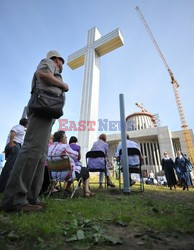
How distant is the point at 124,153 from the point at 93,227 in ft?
8.40

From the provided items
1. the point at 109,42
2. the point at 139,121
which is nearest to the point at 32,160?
the point at 109,42

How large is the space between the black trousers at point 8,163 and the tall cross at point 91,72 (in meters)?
7.23

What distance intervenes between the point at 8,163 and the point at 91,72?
1042 cm

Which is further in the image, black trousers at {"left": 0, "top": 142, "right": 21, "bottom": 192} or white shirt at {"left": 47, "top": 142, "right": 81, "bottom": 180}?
black trousers at {"left": 0, "top": 142, "right": 21, "bottom": 192}

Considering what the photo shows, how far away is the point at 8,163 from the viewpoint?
132 inches

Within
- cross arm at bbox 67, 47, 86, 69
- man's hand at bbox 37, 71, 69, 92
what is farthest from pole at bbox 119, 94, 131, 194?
cross arm at bbox 67, 47, 86, 69

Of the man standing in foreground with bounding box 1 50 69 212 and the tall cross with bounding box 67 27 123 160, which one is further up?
the tall cross with bounding box 67 27 123 160

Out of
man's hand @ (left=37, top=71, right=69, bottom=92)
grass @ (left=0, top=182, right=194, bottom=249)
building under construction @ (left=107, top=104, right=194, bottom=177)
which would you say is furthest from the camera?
building under construction @ (left=107, top=104, right=194, bottom=177)

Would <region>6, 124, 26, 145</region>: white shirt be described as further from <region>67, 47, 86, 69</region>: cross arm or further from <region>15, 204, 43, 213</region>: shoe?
<region>67, 47, 86, 69</region>: cross arm

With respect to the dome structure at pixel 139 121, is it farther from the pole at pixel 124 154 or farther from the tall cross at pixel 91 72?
the pole at pixel 124 154

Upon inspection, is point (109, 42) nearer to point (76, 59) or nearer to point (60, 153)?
point (76, 59)

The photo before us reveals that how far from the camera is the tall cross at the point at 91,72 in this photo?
1110 cm

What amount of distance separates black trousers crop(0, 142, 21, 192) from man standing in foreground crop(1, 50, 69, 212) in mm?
1747

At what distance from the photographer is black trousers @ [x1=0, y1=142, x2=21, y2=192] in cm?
323
